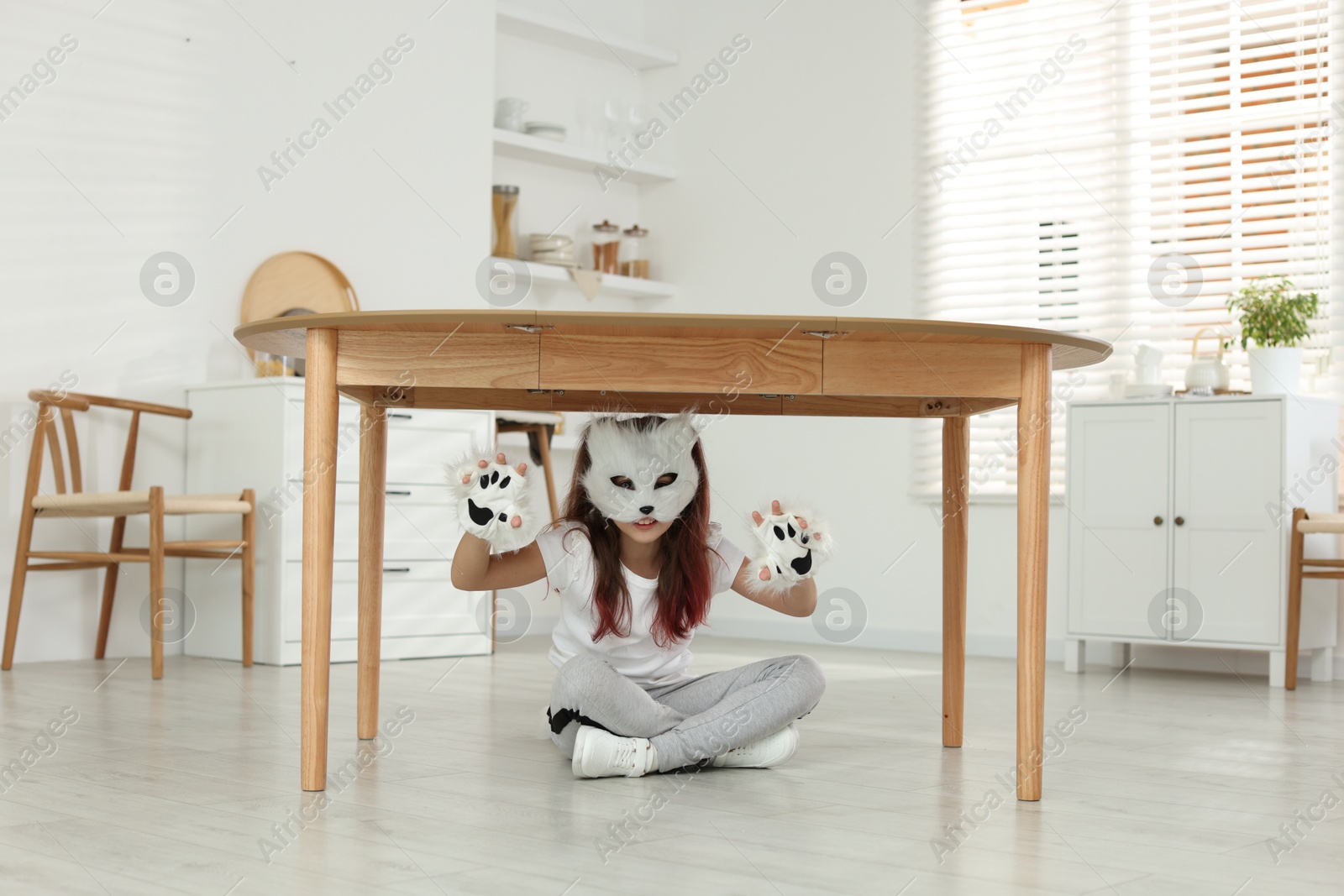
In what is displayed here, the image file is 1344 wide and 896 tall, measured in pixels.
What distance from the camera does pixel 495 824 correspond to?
173cm

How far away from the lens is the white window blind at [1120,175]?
4.11m

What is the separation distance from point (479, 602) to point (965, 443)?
2205 millimetres

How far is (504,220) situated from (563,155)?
402 mm

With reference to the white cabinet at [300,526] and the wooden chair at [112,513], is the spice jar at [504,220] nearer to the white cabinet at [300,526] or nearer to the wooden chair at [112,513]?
the white cabinet at [300,526]

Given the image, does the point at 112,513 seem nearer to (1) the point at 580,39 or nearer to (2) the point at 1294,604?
(1) the point at 580,39

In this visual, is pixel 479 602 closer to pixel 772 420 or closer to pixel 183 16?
pixel 772 420

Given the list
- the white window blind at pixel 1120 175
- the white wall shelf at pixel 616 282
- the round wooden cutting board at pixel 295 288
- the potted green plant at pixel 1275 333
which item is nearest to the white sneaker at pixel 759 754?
the potted green plant at pixel 1275 333

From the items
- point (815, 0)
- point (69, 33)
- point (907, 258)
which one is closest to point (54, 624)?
point (69, 33)

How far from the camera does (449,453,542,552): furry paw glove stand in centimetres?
188

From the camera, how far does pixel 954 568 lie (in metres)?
2.40

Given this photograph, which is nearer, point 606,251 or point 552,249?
point 552,249

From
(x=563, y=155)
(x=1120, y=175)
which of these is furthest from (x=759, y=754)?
(x=563, y=155)

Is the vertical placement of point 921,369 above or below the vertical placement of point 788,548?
above

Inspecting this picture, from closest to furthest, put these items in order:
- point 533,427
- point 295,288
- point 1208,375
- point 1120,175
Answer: point 1208,375
point 295,288
point 1120,175
point 533,427
